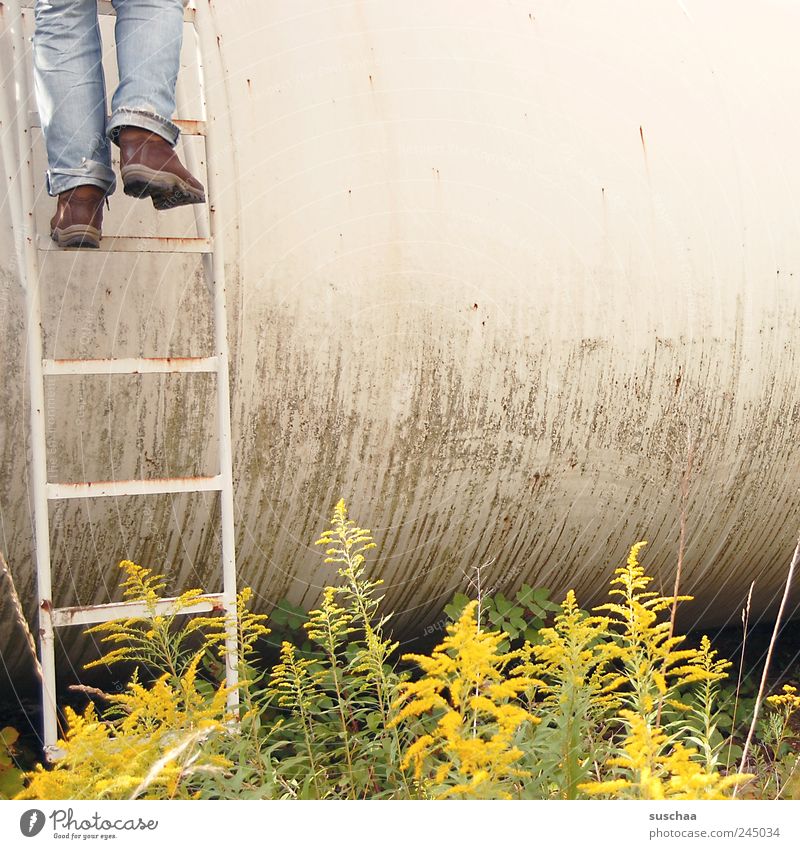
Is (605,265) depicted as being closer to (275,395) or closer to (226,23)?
(275,395)

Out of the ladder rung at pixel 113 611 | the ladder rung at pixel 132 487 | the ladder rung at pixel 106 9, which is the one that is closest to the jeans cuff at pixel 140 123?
the ladder rung at pixel 106 9

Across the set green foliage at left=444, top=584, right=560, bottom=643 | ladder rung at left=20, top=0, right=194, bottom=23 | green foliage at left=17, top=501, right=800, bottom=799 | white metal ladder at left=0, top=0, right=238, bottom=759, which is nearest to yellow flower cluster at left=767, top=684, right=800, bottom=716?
green foliage at left=17, top=501, right=800, bottom=799

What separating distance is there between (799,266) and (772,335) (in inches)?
9.3

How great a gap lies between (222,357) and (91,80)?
716mm

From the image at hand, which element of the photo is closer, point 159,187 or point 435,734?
point 435,734

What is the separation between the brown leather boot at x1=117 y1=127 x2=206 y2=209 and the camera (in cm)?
248

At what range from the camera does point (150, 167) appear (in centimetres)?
248

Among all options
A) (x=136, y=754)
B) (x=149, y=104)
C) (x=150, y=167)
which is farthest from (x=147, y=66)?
(x=136, y=754)

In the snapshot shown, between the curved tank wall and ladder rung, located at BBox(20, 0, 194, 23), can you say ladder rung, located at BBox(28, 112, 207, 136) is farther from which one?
ladder rung, located at BBox(20, 0, 194, 23)

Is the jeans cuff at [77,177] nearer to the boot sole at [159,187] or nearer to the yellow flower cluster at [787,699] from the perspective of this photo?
the boot sole at [159,187]

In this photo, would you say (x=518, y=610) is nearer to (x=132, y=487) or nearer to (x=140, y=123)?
(x=132, y=487)

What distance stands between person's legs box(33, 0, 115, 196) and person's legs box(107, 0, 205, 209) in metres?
0.06
